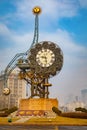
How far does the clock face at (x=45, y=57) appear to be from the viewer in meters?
72.1

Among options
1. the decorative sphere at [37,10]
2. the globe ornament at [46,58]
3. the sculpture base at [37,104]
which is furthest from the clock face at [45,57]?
the decorative sphere at [37,10]

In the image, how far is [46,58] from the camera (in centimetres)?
7300

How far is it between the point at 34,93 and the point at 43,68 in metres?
7.72

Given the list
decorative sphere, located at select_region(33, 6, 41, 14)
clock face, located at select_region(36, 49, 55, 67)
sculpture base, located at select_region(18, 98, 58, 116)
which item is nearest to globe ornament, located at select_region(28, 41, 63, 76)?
clock face, located at select_region(36, 49, 55, 67)

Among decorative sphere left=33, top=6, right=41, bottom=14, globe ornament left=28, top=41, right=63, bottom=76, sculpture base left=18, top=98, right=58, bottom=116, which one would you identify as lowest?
sculpture base left=18, top=98, right=58, bottom=116

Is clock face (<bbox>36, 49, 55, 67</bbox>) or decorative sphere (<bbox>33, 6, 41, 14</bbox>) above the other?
decorative sphere (<bbox>33, 6, 41, 14</bbox>)

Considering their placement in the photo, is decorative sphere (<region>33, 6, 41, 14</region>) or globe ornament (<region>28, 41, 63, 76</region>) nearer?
globe ornament (<region>28, 41, 63, 76</region>)

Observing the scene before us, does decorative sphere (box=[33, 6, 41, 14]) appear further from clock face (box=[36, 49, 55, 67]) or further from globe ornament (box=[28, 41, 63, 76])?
clock face (box=[36, 49, 55, 67])

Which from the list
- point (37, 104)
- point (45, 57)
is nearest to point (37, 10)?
point (45, 57)

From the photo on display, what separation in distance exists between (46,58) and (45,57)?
0.37m

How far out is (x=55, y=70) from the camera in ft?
232

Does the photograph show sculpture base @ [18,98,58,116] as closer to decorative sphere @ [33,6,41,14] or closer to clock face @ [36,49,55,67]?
clock face @ [36,49,55,67]

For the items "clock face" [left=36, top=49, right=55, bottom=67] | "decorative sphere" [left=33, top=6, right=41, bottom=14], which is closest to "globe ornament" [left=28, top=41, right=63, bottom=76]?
"clock face" [left=36, top=49, right=55, bottom=67]

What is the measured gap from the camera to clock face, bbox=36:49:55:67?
236 ft
